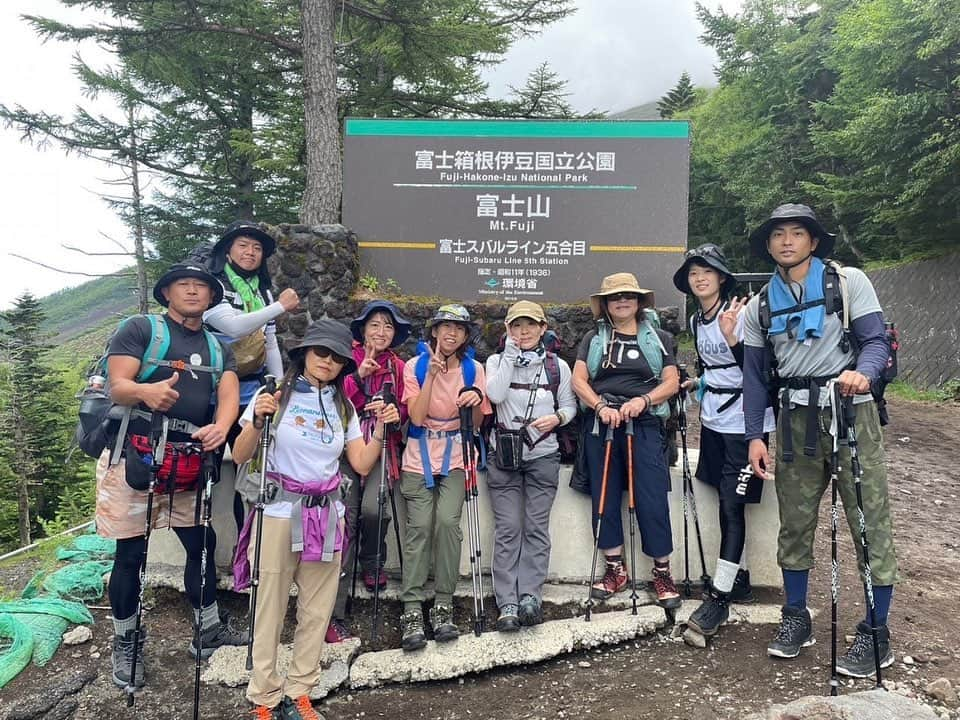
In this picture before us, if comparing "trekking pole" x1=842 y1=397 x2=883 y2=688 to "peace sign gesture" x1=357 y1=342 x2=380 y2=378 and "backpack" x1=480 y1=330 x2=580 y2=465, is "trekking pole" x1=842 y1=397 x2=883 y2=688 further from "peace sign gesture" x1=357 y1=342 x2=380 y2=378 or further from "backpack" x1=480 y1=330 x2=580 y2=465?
"peace sign gesture" x1=357 y1=342 x2=380 y2=378

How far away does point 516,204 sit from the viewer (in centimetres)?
616

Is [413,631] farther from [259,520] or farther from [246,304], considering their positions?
[246,304]

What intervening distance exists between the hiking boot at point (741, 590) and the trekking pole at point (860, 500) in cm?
116

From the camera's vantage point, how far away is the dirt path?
11.4ft

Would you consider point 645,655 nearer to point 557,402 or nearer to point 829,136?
point 557,402

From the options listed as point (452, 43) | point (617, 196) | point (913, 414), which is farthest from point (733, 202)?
point (617, 196)

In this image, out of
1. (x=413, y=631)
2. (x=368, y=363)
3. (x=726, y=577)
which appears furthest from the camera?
(x=726, y=577)

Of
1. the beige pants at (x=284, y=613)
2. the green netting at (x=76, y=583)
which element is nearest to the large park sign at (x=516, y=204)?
the beige pants at (x=284, y=613)

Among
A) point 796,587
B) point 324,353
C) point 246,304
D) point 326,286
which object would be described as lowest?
point 796,587

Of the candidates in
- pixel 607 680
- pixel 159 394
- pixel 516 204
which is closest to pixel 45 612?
pixel 159 394

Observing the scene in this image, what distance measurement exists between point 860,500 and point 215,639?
4395 millimetres

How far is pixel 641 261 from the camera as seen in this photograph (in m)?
6.03

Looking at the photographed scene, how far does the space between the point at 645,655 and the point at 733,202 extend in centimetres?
3029

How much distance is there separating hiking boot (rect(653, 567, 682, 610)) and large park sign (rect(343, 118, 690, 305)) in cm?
279
